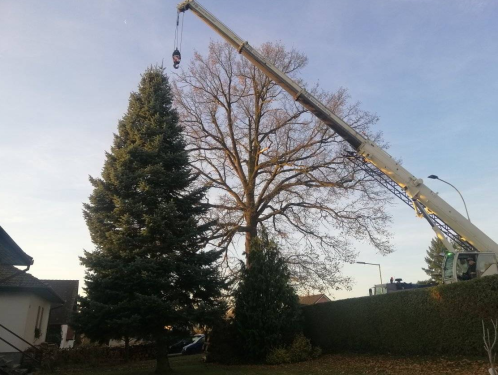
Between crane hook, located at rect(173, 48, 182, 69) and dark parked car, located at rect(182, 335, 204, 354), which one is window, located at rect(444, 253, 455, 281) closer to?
crane hook, located at rect(173, 48, 182, 69)

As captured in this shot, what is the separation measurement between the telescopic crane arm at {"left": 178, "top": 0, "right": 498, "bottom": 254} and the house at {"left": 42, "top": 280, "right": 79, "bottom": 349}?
77.3 feet

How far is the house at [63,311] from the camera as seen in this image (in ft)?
112

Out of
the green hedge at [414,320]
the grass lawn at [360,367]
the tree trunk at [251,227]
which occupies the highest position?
the tree trunk at [251,227]

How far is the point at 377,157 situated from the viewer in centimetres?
1789

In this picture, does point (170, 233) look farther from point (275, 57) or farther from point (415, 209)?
point (275, 57)

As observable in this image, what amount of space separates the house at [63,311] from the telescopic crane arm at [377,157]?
77.3 feet

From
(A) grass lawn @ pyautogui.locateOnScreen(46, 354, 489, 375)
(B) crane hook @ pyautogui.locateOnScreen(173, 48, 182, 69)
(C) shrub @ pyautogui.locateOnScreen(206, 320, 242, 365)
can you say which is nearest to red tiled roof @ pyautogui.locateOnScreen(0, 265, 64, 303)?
(A) grass lawn @ pyautogui.locateOnScreen(46, 354, 489, 375)

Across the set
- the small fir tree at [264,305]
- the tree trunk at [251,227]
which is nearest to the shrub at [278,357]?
the small fir tree at [264,305]

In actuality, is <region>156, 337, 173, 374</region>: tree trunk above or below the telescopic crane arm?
below

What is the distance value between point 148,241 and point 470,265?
12.4 metres

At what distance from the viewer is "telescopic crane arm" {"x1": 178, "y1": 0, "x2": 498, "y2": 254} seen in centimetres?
1658

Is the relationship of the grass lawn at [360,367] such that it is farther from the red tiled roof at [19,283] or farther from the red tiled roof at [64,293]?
the red tiled roof at [64,293]

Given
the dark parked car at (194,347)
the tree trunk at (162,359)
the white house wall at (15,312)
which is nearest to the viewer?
the tree trunk at (162,359)

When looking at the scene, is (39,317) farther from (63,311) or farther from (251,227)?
(63,311)
